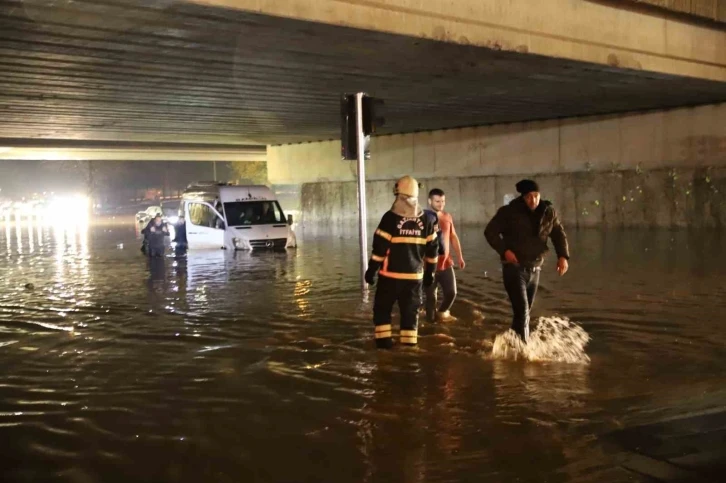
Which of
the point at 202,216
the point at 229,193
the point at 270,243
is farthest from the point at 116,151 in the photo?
the point at 270,243

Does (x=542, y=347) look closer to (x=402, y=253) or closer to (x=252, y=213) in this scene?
(x=402, y=253)

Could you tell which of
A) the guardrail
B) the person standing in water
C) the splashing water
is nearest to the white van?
the guardrail

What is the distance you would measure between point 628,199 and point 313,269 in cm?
1262

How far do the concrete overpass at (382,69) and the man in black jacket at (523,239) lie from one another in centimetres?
494

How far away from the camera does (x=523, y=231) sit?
7.40 m

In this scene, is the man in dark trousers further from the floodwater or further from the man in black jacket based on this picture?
the man in black jacket

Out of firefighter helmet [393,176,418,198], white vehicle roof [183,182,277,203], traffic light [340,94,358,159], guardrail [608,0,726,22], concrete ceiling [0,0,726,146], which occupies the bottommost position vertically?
firefighter helmet [393,176,418,198]

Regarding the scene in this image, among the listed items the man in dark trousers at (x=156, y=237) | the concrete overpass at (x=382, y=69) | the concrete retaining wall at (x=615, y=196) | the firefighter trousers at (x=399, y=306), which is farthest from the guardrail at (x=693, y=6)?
the man in dark trousers at (x=156, y=237)

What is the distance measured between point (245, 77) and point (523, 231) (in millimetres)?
9942

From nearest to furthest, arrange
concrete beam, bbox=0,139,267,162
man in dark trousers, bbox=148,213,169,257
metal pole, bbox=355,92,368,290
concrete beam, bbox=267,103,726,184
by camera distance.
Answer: metal pole, bbox=355,92,368,290 < man in dark trousers, bbox=148,213,169,257 < concrete beam, bbox=267,103,726,184 < concrete beam, bbox=0,139,267,162

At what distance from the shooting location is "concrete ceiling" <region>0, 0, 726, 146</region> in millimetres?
10852

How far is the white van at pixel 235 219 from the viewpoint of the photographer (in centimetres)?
2023

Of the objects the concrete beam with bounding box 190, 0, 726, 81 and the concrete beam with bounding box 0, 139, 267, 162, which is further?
the concrete beam with bounding box 0, 139, 267, 162

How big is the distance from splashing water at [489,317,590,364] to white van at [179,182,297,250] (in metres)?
13.0
